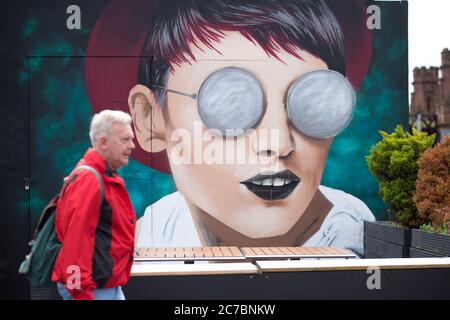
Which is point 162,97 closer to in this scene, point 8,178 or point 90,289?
point 8,178

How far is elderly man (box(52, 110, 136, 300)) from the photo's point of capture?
9.86 ft

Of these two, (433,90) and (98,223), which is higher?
(433,90)

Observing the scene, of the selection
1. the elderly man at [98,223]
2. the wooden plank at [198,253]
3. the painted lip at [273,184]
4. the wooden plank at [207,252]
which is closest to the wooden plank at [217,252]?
the wooden plank at [207,252]

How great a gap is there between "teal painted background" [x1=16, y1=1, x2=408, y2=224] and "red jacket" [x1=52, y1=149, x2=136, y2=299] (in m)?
4.77

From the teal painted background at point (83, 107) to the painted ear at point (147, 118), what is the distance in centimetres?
32

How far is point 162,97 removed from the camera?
798cm

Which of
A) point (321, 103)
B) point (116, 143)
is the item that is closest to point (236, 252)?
point (321, 103)

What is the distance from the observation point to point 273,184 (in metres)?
8.01

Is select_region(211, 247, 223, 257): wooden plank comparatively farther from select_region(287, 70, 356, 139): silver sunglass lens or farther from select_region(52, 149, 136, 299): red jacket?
select_region(52, 149, 136, 299): red jacket

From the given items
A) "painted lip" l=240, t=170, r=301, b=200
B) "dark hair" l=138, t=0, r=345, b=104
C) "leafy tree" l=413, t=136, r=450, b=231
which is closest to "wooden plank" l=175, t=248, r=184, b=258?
"painted lip" l=240, t=170, r=301, b=200

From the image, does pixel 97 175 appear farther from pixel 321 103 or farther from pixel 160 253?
pixel 321 103

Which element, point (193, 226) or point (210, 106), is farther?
point (193, 226)

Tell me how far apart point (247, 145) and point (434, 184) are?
2.29 metres

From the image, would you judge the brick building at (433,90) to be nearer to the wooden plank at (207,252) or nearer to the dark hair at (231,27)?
the dark hair at (231,27)
